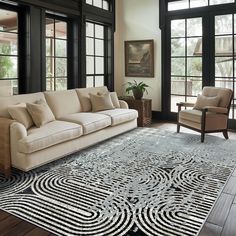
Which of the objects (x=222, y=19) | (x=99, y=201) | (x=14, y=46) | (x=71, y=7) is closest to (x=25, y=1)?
(x=14, y=46)

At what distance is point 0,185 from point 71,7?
12.1ft

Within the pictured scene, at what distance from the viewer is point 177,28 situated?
6316mm

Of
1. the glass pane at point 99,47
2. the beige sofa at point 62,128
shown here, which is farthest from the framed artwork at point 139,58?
the beige sofa at point 62,128

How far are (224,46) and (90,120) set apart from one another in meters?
3.33

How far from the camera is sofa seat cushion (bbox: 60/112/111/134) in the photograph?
13.4 ft

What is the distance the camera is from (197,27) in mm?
6043

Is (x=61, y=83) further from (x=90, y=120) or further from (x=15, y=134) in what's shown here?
(x=15, y=134)

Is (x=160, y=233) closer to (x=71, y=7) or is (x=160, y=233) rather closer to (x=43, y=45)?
(x=43, y=45)

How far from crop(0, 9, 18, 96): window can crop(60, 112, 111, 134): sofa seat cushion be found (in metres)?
1.05

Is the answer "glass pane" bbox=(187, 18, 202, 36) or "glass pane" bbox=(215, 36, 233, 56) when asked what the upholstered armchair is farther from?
"glass pane" bbox=(187, 18, 202, 36)

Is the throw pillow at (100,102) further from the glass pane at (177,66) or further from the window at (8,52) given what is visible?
the glass pane at (177,66)

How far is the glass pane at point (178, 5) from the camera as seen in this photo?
20.1ft

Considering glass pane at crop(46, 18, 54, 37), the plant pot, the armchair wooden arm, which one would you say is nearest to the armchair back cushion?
the armchair wooden arm

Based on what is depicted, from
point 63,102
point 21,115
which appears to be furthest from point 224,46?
point 21,115
